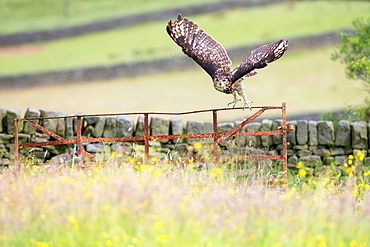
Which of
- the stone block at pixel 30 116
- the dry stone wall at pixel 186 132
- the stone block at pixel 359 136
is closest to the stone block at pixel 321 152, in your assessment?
the dry stone wall at pixel 186 132

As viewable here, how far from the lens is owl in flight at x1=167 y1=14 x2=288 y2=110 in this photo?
962 centimetres

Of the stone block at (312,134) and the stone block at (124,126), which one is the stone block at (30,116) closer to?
the stone block at (124,126)

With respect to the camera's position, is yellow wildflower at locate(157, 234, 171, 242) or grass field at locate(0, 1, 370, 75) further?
grass field at locate(0, 1, 370, 75)

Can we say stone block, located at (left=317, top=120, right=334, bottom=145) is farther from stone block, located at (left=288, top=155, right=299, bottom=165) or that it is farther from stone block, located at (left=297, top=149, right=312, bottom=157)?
stone block, located at (left=288, top=155, right=299, bottom=165)

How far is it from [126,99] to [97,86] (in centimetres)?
449

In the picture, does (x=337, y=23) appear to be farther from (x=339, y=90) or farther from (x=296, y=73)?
(x=339, y=90)

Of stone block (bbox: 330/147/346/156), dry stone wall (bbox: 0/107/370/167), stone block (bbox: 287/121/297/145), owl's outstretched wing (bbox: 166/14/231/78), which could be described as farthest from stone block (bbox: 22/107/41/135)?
stone block (bbox: 330/147/346/156)

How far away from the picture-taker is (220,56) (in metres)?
10.4

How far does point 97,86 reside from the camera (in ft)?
117

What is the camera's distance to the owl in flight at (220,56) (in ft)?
31.6

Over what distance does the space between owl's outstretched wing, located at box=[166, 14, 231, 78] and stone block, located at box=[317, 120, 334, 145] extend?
10.6 ft

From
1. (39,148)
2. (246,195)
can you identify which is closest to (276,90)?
(39,148)

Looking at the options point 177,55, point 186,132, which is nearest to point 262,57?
point 186,132

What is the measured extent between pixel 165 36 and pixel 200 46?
35.9 meters
